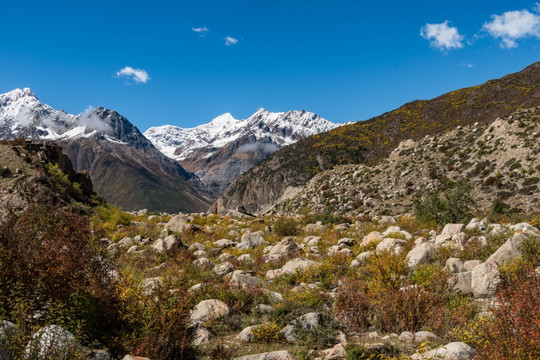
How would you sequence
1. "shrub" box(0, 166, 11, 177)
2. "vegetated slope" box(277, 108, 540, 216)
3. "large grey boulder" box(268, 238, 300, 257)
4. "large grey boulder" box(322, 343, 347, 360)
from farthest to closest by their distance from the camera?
"vegetated slope" box(277, 108, 540, 216)
"shrub" box(0, 166, 11, 177)
"large grey boulder" box(268, 238, 300, 257)
"large grey boulder" box(322, 343, 347, 360)

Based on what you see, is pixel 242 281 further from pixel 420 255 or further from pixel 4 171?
pixel 4 171

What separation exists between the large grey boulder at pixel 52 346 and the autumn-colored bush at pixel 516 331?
14.8ft

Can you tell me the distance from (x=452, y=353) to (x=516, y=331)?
29.4 inches

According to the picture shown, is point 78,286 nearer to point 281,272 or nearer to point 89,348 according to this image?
point 89,348

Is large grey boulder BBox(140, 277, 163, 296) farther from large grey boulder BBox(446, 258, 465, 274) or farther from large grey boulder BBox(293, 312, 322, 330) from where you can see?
large grey boulder BBox(446, 258, 465, 274)

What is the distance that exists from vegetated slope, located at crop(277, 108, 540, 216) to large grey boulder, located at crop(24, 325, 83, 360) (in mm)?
21676

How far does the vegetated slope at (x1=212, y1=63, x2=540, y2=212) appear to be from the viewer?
63062 millimetres

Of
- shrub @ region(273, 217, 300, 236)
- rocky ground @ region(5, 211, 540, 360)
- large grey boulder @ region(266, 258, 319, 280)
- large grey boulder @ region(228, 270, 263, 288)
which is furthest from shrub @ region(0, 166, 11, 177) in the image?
large grey boulder @ region(266, 258, 319, 280)

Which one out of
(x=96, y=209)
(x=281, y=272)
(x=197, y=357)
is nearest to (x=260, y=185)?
(x=96, y=209)

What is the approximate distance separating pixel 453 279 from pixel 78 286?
294 inches

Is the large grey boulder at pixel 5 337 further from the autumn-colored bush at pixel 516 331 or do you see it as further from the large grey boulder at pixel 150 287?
the autumn-colored bush at pixel 516 331

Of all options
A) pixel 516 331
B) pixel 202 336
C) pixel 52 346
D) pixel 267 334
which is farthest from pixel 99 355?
pixel 516 331

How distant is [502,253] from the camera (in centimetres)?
813

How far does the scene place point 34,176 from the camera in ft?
58.4
